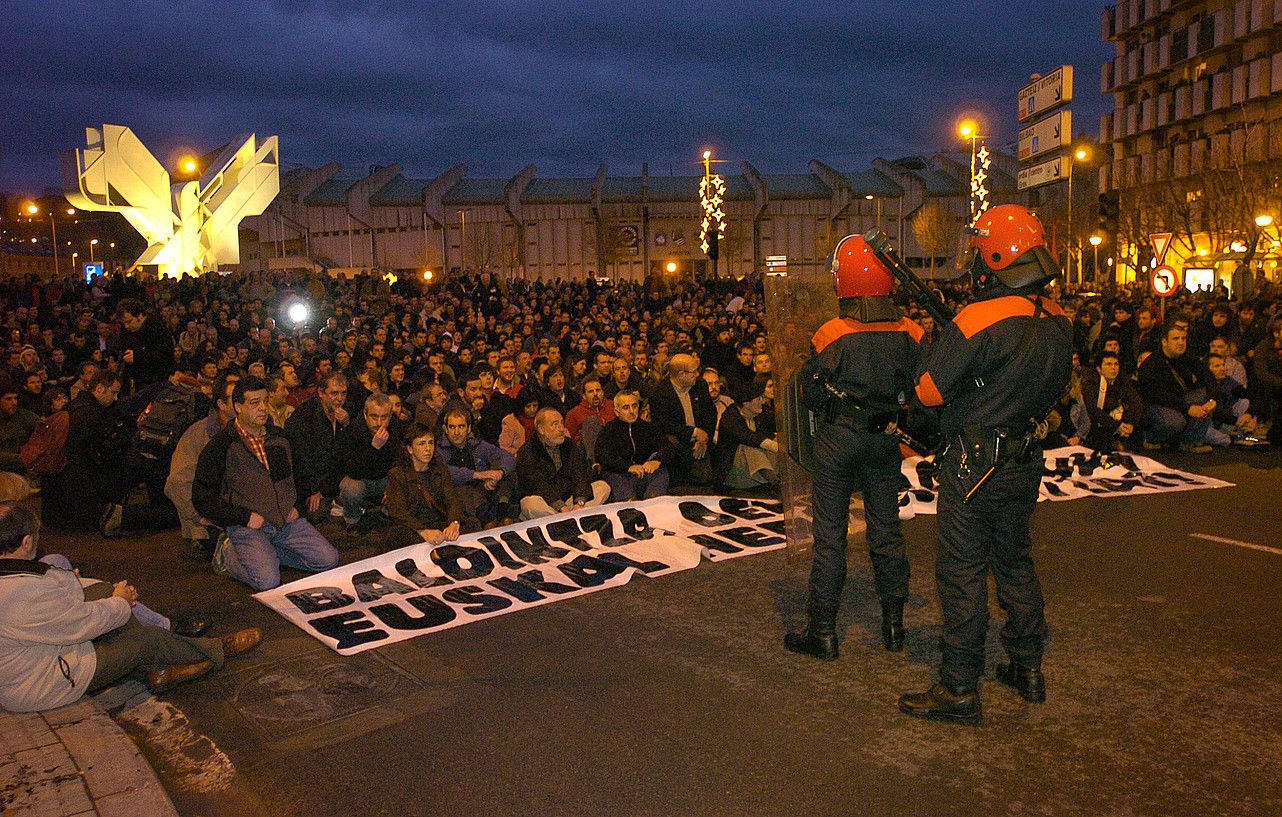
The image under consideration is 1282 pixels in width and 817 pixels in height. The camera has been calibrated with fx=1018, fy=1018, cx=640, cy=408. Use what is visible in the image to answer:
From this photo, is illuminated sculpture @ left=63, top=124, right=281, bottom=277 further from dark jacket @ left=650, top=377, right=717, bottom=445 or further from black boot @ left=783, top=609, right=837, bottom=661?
black boot @ left=783, top=609, right=837, bottom=661

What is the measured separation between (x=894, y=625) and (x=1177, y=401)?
7.88m

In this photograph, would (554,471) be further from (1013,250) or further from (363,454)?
(1013,250)

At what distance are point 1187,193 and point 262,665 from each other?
147 ft

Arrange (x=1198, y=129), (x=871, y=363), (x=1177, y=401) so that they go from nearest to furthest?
(x=871, y=363) < (x=1177, y=401) < (x=1198, y=129)

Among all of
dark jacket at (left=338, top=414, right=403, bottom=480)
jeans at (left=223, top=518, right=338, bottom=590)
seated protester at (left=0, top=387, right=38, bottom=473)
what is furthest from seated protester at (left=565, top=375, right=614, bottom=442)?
seated protester at (left=0, top=387, right=38, bottom=473)

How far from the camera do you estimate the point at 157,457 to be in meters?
8.81

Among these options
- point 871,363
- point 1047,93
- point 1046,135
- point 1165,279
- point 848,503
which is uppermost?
point 1047,93

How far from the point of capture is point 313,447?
28.6 ft

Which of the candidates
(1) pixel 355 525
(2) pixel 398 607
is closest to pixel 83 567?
(1) pixel 355 525

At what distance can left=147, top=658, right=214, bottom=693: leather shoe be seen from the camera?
5.16 meters

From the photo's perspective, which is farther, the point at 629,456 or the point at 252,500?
the point at 629,456

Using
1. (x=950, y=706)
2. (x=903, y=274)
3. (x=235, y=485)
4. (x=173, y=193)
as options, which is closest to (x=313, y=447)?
(x=235, y=485)

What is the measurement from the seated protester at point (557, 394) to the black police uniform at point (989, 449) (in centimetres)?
663

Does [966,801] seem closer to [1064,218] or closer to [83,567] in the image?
[83,567]
